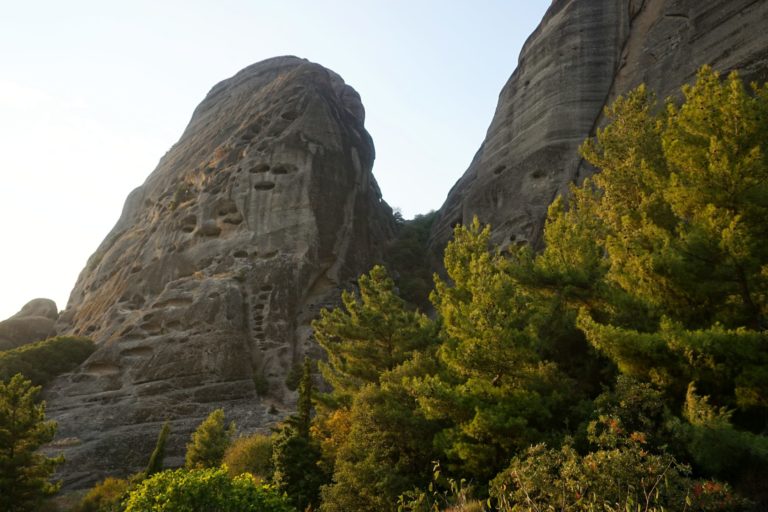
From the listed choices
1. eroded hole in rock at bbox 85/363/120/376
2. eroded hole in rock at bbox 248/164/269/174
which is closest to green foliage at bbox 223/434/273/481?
eroded hole in rock at bbox 85/363/120/376

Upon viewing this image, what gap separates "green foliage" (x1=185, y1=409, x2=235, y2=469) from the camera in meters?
21.9

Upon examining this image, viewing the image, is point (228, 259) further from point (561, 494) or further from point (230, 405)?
point (561, 494)

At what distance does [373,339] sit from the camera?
17.6 m

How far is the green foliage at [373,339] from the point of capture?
17234 mm

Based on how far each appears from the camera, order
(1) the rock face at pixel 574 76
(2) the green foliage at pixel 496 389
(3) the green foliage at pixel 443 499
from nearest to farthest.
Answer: (3) the green foliage at pixel 443 499, (2) the green foliage at pixel 496 389, (1) the rock face at pixel 574 76

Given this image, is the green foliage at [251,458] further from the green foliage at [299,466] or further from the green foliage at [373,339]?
the green foliage at [373,339]

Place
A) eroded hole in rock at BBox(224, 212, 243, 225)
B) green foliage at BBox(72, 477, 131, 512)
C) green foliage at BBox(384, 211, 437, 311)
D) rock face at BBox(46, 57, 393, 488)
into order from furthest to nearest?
green foliage at BBox(384, 211, 437, 311)
eroded hole in rock at BBox(224, 212, 243, 225)
rock face at BBox(46, 57, 393, 488)
green foliage at BBox(72, 477, 131, 512)

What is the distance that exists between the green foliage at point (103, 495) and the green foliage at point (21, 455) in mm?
1690

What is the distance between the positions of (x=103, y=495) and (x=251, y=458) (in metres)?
5.36

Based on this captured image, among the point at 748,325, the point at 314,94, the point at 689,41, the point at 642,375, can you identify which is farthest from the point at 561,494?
the point at 314,94

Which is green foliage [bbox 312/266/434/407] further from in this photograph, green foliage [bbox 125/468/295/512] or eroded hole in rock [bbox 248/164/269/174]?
eroded hole in rock [bbox 248/164/269/174]

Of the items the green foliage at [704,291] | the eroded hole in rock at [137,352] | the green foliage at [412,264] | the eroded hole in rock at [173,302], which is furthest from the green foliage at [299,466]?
the green foliage at [412,264]

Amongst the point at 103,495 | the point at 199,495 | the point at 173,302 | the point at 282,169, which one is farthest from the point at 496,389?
the point at 282,169

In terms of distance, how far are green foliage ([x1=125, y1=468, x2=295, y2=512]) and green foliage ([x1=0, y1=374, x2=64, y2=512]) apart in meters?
9.26
